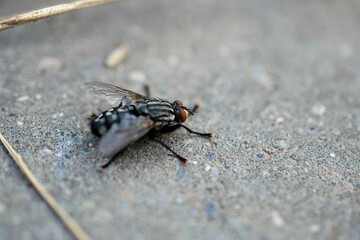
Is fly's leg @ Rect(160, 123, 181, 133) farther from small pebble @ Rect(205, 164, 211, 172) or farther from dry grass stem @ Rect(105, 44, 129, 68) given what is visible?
dry grass stem @ Rect(105, 44, 129, 68)

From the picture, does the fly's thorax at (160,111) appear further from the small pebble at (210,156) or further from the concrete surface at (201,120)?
the small pebble at (210,156)

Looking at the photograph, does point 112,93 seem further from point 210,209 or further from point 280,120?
point 280,120

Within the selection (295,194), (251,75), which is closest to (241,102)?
(251,75)

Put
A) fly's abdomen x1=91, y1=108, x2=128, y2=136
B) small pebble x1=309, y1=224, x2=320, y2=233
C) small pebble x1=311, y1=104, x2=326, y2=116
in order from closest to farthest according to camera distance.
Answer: small pebble x1=309, y1=224, x2=320, y2=233 < fly's abdomen x1=91, y1=108, x2=128, y2=136 < small pebble x1=311, y1=104, x2=326, y2=116

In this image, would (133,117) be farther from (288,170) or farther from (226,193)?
(288,170)

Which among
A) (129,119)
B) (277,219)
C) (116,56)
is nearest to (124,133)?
(129,119)

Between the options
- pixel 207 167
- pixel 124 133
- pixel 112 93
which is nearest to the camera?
pixel 124 133

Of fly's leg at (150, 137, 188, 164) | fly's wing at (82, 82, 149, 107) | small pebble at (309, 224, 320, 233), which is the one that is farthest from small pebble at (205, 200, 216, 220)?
fly's wing at (82, 82, 149, 107)
